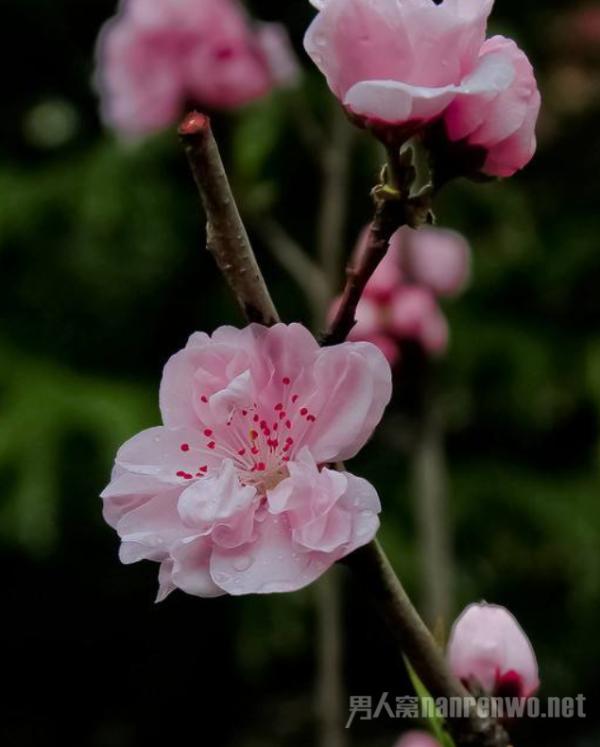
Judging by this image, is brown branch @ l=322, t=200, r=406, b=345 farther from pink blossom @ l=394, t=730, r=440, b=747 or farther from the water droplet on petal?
pink blossom @ l=394, t=730, r=440, b=747

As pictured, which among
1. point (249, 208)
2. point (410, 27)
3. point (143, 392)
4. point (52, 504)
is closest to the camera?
point (410, 27)

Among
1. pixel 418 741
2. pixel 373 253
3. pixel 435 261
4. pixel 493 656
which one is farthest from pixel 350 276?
pixel 435 261

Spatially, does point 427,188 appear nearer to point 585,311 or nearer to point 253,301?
point 253,301

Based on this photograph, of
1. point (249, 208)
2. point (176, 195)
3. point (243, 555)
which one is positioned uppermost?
point (176, 195)

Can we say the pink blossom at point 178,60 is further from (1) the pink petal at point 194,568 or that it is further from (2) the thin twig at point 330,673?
(1) the pink petal at point 194,568

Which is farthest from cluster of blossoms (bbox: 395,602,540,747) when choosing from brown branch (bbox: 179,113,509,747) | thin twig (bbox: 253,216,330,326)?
thin twig (bbox: 253,216,330,326)

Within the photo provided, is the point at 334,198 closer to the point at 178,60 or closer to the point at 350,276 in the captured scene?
the point at 178,60

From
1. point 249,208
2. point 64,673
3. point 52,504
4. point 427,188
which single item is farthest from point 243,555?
point 64,673

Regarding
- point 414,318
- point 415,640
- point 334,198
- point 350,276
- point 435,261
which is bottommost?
point 415,640
